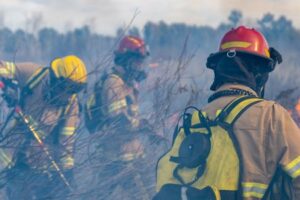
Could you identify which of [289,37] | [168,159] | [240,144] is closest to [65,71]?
[168,159]

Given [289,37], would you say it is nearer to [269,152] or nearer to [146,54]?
[146,54]

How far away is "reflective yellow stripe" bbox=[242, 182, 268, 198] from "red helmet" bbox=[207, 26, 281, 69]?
0.72 metres

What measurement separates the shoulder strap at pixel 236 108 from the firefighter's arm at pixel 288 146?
0.54ft

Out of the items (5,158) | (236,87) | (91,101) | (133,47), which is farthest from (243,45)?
(133,47)

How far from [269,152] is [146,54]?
4.63 meters

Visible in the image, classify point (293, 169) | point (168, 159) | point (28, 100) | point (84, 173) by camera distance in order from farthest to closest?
point (28, 100) → point (84, 173) → point (168, 159) → point (293, 169)

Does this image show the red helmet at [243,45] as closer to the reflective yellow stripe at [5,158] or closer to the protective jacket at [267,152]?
the protective jacket at [267,152]

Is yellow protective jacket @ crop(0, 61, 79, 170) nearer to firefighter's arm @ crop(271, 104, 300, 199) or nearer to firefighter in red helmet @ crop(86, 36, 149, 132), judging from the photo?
firefighter in red helmet @ crop(86, 36, 149, 132)

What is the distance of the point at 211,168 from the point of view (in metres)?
3.03

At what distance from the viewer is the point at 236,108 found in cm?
305

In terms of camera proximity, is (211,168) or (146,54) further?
(146,54)

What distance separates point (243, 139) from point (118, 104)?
3.65 meters

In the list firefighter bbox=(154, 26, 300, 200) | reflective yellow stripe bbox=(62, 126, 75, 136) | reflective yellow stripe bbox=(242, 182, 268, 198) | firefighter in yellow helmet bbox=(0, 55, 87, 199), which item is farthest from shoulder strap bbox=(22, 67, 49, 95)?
reflective yellow stripe bbox=(242, 182, 268, 198)

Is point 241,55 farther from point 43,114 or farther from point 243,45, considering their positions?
point 43,114
